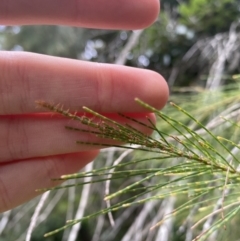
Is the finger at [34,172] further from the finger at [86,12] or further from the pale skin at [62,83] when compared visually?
the finger at [86,12]

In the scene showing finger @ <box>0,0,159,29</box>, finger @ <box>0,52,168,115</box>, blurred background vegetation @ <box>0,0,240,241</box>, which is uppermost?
finger @ <box>0,0,159,29</box>

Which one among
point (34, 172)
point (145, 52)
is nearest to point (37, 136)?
point (34, 172)

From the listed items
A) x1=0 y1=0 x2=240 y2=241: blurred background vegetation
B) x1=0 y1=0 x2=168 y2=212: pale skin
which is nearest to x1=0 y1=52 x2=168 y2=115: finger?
x1=0 y1=0 x2=168 y2=212: pale skin

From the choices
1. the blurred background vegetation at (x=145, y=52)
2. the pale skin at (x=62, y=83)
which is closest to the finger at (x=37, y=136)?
the pale skin at (x=62, y=83)

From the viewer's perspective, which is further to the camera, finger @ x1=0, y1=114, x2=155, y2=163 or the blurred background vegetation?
the blurred background vegetation

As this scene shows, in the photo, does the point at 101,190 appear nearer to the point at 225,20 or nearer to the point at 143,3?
the point at 225,20

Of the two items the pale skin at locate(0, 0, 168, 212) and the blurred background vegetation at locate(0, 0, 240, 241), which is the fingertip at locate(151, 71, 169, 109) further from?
the blurred background vegetation at locate(0, 0, 240, 241)

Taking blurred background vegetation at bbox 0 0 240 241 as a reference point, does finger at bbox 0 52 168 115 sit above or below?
above
